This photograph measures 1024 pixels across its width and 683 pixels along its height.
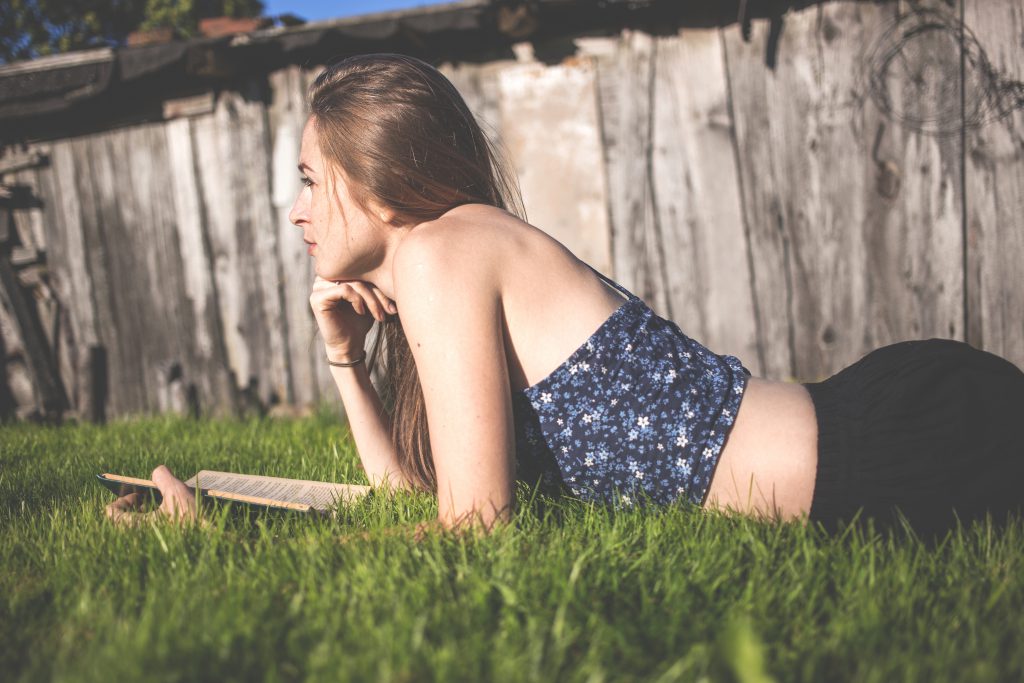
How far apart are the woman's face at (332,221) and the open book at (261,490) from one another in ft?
2.29

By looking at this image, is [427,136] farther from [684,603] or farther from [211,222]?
[211,222]

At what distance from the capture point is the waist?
1.84 m

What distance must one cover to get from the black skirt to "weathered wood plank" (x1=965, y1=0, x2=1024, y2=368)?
10.8ft

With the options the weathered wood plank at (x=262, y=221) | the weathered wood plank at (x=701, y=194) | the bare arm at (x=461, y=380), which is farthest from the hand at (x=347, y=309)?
the weathered wood plank at (x=262, y=221)

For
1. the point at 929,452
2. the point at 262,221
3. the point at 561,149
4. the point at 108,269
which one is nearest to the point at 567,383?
the point at 929,452

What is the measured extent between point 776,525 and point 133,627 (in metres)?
1.45

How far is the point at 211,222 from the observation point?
5.97 metres

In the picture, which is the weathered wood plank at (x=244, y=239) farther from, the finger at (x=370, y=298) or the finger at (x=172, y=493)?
the finger at (x=172, y=493)

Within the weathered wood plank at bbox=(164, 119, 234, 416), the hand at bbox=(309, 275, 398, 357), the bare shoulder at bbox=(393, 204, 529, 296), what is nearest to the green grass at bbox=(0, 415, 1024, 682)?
the bare shoulder at bbox=(393, 204, 529, 296)

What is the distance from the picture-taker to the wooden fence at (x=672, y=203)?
15.1ft

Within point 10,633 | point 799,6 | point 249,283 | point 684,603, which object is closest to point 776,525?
point 684,603

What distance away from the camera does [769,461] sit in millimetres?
1855

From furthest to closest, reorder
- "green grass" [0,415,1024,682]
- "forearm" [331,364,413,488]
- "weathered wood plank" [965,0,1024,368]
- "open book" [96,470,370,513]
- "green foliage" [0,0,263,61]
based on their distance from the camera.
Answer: "green foliage" [0,0,263,61], "weathered wood plank" [965,0,1024,368], "forearm" [331,364,413,488], "open book" [96,470,370,513], "green grass" [0,415,1024,682]

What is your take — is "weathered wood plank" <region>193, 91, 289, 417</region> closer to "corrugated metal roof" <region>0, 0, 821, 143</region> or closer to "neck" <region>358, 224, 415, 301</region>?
"corrugated metal roof" <region>0, 0, 821, 143</region>
